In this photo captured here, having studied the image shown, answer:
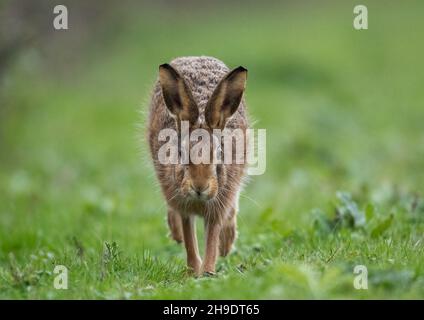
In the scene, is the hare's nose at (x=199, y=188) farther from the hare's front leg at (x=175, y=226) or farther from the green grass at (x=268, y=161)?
the hare's front leg at (x=175, y=226)

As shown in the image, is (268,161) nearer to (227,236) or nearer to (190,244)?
(227,236)

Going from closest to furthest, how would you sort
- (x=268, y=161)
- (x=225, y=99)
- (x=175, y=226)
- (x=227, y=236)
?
(x=225, y=99) < (x=227, y=236) < (x=175, y=226) < (x=268, y=161)

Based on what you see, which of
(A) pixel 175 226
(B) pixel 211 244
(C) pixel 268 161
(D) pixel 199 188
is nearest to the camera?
(D) pixel 199 188

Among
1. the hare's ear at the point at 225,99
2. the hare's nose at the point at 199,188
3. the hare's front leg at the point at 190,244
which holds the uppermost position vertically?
the hare's ear at the point at 225,99

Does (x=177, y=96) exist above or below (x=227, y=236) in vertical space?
above

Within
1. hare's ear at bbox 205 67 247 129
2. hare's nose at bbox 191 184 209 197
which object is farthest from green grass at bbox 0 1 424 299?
hare's ear at bbox 205 67 247 129

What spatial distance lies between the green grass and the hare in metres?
0.29

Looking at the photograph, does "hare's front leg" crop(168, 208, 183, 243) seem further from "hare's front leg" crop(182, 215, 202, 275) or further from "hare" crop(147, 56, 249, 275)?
"hare's front leg" crop(182, 215, 202, 275)

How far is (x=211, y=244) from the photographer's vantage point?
760cm

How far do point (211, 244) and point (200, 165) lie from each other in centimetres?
121

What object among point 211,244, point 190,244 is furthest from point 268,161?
point 211,244

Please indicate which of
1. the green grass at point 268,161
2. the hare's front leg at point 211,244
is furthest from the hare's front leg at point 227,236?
the hare's front leg at point 211,244

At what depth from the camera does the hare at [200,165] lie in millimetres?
6762
